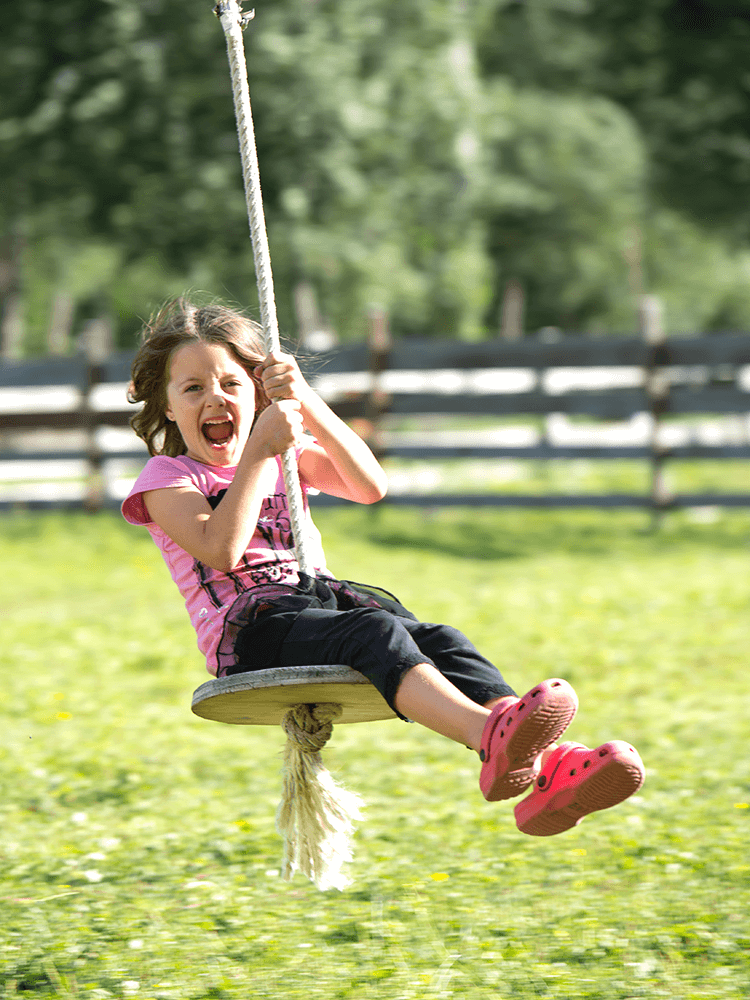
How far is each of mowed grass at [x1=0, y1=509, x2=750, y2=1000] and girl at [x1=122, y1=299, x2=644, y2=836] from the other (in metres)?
0.77

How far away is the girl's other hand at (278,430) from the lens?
10.2 feet

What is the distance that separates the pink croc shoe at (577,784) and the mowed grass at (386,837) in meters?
0.57

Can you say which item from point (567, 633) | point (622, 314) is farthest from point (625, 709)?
point (622, 314)

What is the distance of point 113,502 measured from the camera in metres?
12.8

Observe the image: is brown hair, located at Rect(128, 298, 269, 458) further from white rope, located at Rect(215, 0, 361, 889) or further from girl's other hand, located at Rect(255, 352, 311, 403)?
girl's other hand, located at Rect(255, 352, 311, 403)

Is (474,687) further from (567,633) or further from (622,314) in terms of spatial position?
(622,314)

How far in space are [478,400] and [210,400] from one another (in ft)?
30.1

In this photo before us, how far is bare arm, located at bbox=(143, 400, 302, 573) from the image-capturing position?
3.10 meters

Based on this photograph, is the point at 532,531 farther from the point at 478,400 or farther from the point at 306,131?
the point at 306,131

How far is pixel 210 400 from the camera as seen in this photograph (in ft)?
11.0

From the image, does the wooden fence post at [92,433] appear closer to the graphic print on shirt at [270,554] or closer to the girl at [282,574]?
the girl at [282,574]

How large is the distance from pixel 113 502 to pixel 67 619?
14.1 feet

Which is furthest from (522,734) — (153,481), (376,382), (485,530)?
(376,382)

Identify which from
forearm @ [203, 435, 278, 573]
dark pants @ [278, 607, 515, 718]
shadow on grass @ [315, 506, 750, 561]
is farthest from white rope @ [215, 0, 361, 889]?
shadow on grass @ [315, 506, 750, 561]
